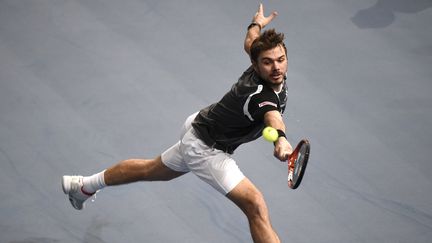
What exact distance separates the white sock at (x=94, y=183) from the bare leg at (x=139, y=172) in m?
0.04

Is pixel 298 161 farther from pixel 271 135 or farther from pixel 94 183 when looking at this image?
pixel 94 183

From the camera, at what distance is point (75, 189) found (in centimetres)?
548

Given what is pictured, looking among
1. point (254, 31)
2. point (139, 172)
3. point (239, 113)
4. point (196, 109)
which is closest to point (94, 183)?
point (139, 172)

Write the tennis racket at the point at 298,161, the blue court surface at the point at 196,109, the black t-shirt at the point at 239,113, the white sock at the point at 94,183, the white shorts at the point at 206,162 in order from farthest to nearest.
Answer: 1. the blue court surface at the point at 196,109
2. the white sock at the point at 94,183
3. the white shorts at the point at 206,162
4. the black t-shirt at the point at 239,113
5. the tennis racket at the point at 298,161

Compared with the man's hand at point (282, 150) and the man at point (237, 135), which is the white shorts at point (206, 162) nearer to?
the man at point (237, 135)

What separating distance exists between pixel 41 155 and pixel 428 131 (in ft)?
11.5

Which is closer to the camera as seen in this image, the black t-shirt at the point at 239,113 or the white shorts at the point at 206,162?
the black t-shirt at the point at 239,113

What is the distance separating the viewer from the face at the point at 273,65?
463cm

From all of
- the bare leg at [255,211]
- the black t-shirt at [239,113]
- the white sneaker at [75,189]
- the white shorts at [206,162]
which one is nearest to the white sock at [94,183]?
the white sneaker at [75,189]

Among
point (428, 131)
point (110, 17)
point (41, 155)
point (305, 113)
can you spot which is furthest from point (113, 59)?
point (428, 131)

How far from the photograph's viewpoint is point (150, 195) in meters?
5.87

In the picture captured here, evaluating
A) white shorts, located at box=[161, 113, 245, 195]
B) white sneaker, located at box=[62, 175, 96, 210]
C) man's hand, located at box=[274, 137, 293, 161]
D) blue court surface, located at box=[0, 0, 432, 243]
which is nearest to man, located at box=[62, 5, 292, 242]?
white shorts, located at box=[161, 113, 245, 195]

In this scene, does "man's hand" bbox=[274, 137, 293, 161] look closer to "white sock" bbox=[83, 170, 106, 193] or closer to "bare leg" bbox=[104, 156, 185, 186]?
"bare leg" bbox=[104, 156, 185, 186]

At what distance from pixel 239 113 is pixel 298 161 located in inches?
29.3
